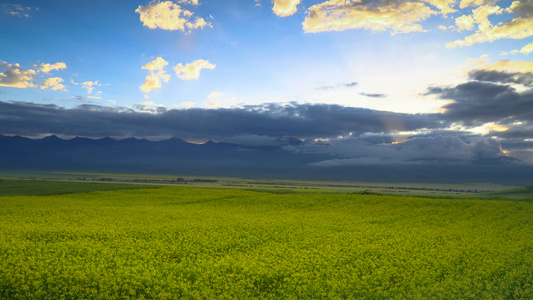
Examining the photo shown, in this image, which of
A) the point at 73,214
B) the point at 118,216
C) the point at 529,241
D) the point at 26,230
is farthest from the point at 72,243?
the point at 529,241

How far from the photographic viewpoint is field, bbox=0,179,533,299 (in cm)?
1570

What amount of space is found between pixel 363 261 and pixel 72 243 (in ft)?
62.0

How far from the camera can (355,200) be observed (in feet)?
178

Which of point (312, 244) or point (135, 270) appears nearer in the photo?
point (135, 270)

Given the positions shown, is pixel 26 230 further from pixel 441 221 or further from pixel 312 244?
pixel 441 221

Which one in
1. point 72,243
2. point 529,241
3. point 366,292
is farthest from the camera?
point 529,241

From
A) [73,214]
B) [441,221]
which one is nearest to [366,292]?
[441,221]

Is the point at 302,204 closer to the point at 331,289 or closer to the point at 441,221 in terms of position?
the point at 441,221

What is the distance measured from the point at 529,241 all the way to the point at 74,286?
29231mm

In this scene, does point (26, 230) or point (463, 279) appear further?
point (26, 230)

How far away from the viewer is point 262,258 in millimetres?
20016

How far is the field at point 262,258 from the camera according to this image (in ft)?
51.5

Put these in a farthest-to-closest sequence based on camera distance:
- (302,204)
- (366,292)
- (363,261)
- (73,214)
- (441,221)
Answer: (302,204), (73,214), (441,221), (363,261), (366,292)

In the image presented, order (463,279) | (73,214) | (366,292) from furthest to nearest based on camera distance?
1. (73,214)
2. (463,279)
3. (366,292)
